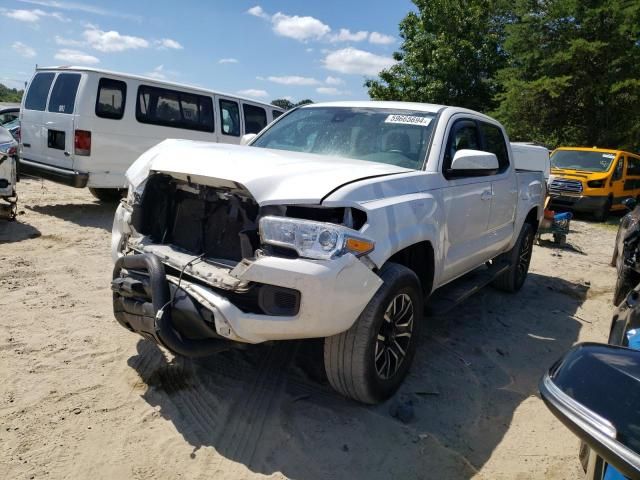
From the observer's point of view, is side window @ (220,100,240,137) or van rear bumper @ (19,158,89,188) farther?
side window @ (220,100,240,137)

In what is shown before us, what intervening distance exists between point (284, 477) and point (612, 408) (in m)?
1.74

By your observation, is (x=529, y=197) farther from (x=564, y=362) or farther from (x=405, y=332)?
(x=564, y=362)

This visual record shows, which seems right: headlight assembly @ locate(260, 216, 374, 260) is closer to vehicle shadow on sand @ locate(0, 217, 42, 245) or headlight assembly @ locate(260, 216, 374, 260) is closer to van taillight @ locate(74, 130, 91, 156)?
vehicle shadow on sand @ locate(0, 217, 42, 245)

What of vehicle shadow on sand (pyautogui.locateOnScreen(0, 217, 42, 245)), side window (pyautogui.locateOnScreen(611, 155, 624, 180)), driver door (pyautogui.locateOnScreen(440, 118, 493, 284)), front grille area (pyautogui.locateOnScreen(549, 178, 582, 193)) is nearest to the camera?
driver door (pyautogui.locateOnScreen(440, 118, 493, 284))

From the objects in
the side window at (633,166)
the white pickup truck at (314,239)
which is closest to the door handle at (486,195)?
the white pickup truck at (314,239)

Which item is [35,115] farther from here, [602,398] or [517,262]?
[602,398]

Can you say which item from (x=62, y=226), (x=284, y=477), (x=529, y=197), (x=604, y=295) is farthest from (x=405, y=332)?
(x=62, y=226)

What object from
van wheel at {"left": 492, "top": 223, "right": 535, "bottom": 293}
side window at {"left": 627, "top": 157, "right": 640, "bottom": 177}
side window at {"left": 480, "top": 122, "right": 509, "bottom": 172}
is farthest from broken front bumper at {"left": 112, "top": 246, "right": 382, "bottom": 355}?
side window at {"left": 627, "top": 157, "right": 640, "bottom": 177}

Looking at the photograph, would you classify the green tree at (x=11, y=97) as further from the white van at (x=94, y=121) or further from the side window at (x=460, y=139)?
the side window at (x=460, y=139)

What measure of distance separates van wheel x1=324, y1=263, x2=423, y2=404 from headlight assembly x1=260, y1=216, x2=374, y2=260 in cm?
45

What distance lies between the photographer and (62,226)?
24.4ft

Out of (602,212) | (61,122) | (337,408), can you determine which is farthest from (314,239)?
(602,212)

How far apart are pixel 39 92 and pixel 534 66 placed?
19.5m

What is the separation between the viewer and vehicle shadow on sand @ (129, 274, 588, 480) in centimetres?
274
